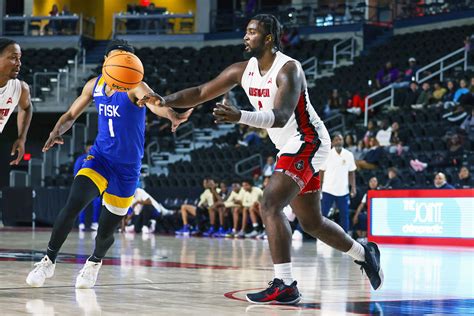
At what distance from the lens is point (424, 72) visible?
73.0 feet

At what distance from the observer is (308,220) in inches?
254

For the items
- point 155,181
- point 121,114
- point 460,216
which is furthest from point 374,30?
point 121,114

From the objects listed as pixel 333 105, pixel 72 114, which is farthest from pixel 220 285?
pixel 333 105

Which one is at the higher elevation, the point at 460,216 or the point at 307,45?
the point at 307,45

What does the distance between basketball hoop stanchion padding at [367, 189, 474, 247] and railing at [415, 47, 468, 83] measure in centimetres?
621

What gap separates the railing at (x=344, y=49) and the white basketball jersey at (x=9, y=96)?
1991 centimetres

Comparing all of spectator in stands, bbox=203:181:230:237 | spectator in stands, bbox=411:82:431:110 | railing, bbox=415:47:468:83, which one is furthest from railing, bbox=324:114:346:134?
spectator in stands, bbox=203:181:230:237

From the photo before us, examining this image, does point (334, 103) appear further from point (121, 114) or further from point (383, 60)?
point (121, 114)

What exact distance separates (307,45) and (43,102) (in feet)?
28.8

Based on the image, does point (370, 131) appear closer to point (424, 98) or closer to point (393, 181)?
point (424, 98)

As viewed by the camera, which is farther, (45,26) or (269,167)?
(45,26)

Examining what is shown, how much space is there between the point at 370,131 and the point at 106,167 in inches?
533

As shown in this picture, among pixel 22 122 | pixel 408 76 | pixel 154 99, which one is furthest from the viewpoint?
pixel 408 76

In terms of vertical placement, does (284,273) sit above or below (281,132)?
below
